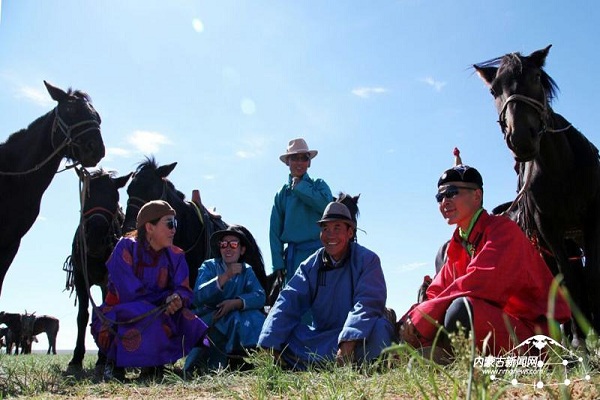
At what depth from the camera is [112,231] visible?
7.12m

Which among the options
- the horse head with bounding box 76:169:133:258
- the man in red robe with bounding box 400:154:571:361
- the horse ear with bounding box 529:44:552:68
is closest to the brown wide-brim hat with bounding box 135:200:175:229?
the horse head with bounding box 76:169:133:258

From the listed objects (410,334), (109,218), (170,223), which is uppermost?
(109,218)

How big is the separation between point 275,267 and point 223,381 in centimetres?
320

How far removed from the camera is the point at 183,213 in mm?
7891

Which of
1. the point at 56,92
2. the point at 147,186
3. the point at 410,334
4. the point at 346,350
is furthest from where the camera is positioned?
the point at 147,186

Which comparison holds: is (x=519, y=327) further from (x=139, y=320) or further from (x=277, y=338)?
(x=139, y=320)

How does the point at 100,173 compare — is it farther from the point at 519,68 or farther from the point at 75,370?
the point at 519,68

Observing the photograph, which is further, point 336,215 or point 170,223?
point 170,223

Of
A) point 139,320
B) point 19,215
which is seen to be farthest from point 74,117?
point 139,320

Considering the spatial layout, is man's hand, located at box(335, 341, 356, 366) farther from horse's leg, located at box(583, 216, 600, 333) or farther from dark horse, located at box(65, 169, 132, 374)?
dark horse, located at box(65, 169, 132, 374)

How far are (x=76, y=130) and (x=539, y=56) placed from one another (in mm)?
4801

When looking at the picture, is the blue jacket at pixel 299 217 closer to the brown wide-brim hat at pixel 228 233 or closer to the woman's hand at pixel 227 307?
the brown wide-brim hat at pixel 228 233

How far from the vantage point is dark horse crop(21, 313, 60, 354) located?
78.7ft

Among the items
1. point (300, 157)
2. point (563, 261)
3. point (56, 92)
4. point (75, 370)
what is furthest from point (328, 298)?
point (56, 92)
